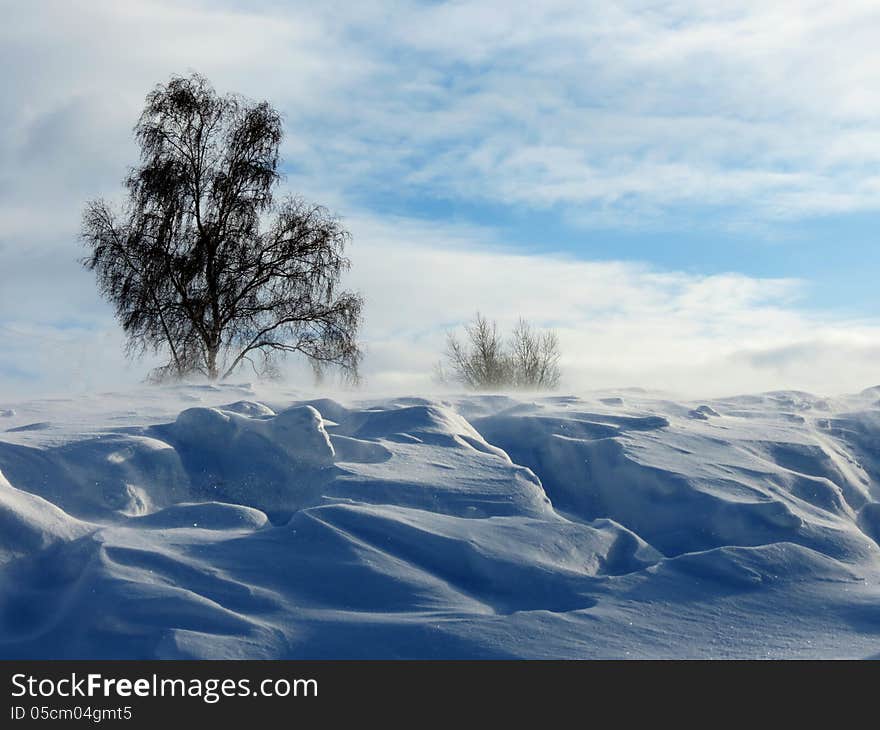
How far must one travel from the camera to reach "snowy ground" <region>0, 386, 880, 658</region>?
3670 mm

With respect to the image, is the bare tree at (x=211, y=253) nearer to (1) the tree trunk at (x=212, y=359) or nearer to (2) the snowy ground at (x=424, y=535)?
(1) the tree trunk at (x=212, y=359)

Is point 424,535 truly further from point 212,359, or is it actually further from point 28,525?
point 212,359

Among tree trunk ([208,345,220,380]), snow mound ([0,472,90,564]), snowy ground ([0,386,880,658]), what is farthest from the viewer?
tree trunk ([208,345,220,380])

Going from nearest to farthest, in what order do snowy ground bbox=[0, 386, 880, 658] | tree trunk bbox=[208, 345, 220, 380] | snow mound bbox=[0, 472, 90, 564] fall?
snowy ground bbox=[0, 386, 880, 658], snow mound bbox=[0, 472, 90, 564], tree trunk bbox=[208, 345, 220, 380]

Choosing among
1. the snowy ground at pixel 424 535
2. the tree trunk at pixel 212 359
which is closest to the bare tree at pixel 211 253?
the tree trunk at pixel 212 359

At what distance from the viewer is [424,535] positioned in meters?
4.37

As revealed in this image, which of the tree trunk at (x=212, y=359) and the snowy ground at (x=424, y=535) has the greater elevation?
the tree trunk at (x=212, y=359)

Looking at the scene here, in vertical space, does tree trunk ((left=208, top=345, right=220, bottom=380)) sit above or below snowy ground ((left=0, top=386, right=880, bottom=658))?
above

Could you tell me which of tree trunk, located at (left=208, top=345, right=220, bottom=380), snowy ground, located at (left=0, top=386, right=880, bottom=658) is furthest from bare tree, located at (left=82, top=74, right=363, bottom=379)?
snowy ground, located at (left=0, top=386, right=880, bottom=658)

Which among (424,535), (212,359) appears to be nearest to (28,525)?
(424,535)

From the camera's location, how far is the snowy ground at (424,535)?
3670 millimetres

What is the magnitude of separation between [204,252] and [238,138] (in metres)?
1.98

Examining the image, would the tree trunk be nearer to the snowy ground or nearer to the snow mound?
the snowy ground

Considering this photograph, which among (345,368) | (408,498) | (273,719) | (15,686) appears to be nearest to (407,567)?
(408,498)
